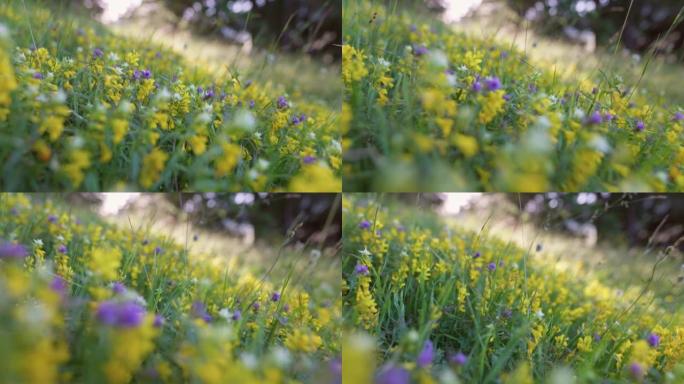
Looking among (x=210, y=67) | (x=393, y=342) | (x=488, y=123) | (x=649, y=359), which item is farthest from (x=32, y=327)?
(x=210, y=67)

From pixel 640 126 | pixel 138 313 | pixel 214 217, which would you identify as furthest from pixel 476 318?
pixel 214 217

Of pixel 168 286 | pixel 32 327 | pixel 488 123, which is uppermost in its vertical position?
pixel 488 123

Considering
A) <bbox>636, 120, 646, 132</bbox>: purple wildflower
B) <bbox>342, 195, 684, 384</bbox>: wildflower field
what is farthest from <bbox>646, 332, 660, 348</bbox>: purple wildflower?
<bbox>636, 120, 646, 132</bbox>: purple wildflower

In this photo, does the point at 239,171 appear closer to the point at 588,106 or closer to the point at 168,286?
the point at 168,286

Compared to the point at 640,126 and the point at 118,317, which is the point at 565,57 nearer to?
the point at 640,126

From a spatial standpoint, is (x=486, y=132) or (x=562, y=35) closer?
(x=486, y=132)
